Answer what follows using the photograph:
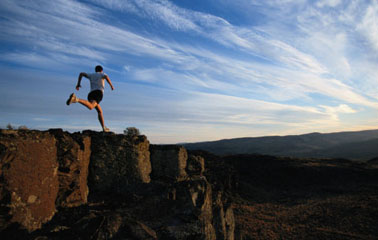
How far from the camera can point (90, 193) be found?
16.0ft

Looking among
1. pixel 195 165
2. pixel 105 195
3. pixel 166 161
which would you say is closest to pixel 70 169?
pixel 105 195

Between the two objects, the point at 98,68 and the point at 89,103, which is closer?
the point at 89,103

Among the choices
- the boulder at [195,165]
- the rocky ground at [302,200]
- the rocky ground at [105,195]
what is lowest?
the rocky ground at [302,200]

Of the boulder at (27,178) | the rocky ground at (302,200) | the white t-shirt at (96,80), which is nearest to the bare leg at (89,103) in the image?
the white t-shirt at (96,80)

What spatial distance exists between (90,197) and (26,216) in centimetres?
177

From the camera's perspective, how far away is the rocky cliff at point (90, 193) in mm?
2752

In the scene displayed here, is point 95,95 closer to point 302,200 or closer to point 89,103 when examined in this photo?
point 89,103

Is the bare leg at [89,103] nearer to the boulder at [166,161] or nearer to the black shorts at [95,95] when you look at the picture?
the black shorts at [95,95]

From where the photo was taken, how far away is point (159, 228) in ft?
10.9

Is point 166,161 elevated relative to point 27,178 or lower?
lower

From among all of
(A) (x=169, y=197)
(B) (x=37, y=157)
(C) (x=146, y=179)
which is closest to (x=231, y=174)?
(C) (x=146, y=179)

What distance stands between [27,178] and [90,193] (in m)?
2.00

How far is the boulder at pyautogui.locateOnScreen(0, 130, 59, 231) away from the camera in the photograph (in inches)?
107

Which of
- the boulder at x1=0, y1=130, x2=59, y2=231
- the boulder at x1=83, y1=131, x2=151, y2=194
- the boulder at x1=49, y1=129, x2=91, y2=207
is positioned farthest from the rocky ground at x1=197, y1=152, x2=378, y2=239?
the boulder at x1=0, y1=130, x2=59, y2=231
